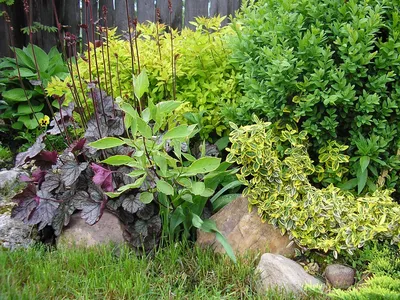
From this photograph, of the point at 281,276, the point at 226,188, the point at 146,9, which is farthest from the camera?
the point at 146,9

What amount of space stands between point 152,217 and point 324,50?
172 centimetres

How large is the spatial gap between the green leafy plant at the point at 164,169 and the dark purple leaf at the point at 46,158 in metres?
0.59

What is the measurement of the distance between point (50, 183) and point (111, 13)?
4.20 metres

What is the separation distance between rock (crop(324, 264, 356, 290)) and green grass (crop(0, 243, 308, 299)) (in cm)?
47

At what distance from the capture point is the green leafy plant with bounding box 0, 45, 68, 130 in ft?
19.6

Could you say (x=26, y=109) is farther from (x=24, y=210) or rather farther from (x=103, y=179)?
(x=103, y=179)

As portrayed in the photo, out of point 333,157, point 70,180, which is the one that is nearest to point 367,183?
point 333,157

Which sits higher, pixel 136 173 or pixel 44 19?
pixel 44 19

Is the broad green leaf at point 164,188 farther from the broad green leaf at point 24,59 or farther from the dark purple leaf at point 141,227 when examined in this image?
the broad green leaf at point 24,59

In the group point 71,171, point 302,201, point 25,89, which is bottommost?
point 25,89

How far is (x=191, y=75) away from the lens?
13.2 ft

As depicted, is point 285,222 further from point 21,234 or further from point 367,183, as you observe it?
point 21,234

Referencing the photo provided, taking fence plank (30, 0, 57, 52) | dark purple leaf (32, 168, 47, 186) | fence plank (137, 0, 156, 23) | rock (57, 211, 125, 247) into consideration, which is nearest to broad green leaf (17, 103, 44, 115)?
fence plank (30, 0, 57, 52)

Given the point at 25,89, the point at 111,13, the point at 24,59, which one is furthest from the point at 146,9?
the point at 25,89
